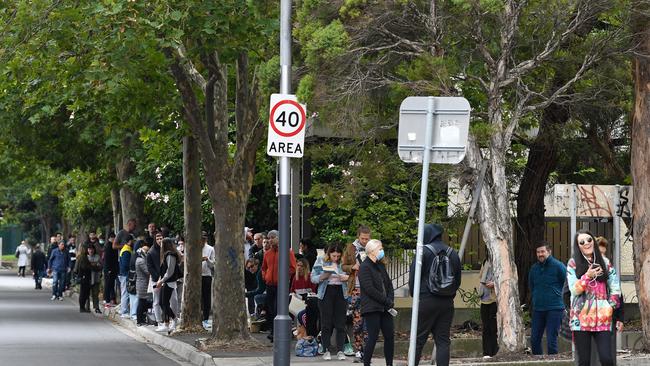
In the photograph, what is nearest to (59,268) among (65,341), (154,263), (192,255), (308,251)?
(154,263)

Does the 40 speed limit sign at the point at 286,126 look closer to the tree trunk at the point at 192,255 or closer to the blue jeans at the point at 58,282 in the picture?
the tree trunk at the point at 192,255

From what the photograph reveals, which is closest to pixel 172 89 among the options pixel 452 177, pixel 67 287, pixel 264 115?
pixel 264 115

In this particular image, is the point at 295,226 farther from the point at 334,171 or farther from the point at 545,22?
the point at 545,22

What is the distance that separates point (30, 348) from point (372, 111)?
6.95 m

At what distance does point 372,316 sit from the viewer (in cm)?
1534

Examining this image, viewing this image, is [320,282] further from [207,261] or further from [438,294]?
[207,261]

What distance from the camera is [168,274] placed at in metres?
23.5

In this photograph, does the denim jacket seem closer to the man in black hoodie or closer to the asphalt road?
the asphalt road

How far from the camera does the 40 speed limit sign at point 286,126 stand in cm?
1448

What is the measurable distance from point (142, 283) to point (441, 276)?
12.9m

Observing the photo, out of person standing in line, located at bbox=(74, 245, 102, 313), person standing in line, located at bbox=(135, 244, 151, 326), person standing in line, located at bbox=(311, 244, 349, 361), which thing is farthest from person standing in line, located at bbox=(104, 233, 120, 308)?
person standing in line, located at bbox=(311, 244, 349, 361)

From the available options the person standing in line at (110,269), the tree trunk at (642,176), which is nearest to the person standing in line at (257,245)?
the person standing in line at (110,269)

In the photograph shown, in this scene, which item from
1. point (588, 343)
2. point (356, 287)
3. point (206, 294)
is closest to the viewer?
point (588, 343)

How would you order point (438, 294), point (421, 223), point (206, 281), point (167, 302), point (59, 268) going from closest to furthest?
1. point (421, 223)
2. point (438, 294)
3. point (167, 302)
4. point (206, 281)
5. point (59, 268)
